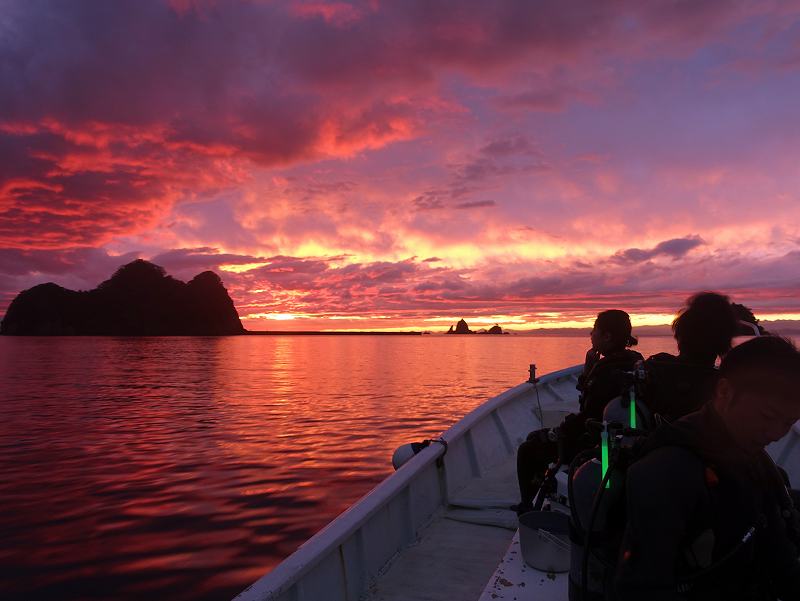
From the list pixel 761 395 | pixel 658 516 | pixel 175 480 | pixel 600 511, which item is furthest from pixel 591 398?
pixel 175 480

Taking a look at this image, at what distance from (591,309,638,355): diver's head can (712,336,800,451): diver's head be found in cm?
292

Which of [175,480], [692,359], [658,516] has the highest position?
[692,359]

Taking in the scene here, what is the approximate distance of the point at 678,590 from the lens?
1.69m

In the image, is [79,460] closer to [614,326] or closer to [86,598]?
[86,598]

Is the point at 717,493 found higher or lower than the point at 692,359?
lower

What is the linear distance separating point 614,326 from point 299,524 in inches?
248

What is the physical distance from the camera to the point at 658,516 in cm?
158

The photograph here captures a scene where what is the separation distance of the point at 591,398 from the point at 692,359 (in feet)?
3.86

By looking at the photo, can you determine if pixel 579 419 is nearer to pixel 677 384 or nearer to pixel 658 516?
pixel 677 384

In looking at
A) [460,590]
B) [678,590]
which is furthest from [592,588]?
[460,590]

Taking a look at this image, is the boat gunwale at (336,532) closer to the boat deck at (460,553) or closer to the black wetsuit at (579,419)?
the boat deck at (460,553)

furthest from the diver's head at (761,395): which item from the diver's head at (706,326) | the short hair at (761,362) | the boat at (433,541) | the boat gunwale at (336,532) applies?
the boat gunwale at (336,532)

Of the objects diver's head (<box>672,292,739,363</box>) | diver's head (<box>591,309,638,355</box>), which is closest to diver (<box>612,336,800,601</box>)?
diver's head (<box>672,292,739,363</box>)

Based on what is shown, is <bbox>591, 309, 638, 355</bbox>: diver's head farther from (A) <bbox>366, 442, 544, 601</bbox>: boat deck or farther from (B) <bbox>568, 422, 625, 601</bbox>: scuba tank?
(B) <bbox>568, 422, 625, 601</bbox>: scuba tank
